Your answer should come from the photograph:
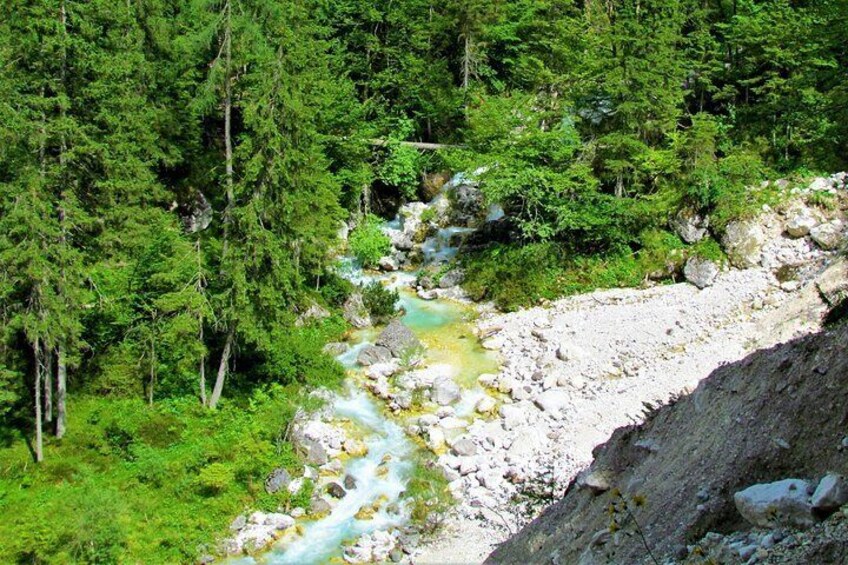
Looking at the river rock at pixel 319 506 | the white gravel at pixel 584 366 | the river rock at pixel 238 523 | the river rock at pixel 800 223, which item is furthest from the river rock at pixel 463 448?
the river rock at pixel 800 223

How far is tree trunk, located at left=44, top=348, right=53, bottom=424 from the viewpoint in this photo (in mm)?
18516

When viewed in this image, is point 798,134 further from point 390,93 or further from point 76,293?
point 76,293

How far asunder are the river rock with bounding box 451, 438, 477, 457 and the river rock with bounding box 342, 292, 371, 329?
8516 mm

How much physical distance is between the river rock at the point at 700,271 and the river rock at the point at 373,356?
12.1 metres

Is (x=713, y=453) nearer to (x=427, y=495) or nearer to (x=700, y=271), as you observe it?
(x=427, y=495)

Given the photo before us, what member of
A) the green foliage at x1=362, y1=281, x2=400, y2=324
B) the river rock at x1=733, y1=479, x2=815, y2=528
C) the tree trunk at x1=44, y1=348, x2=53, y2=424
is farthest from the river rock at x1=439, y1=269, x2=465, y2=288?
the river rock at x1=733, y1=479, x2=815, y2=528

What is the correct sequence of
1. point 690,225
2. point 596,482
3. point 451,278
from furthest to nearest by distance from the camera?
point 451,278, point 690,225, point 596,482

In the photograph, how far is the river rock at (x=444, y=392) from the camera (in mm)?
21344

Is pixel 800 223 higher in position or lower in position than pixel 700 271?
higher

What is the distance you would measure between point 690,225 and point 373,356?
46.5 ft

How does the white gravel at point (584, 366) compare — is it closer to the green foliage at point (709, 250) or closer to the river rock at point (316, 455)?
the green foliage at point (709, 250)

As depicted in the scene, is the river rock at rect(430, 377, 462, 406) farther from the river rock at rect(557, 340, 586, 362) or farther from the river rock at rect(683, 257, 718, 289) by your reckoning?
the river rock at rect(683, 257, 718, 289)

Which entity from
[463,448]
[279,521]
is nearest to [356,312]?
[463,448]

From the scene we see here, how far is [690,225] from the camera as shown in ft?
90.6
